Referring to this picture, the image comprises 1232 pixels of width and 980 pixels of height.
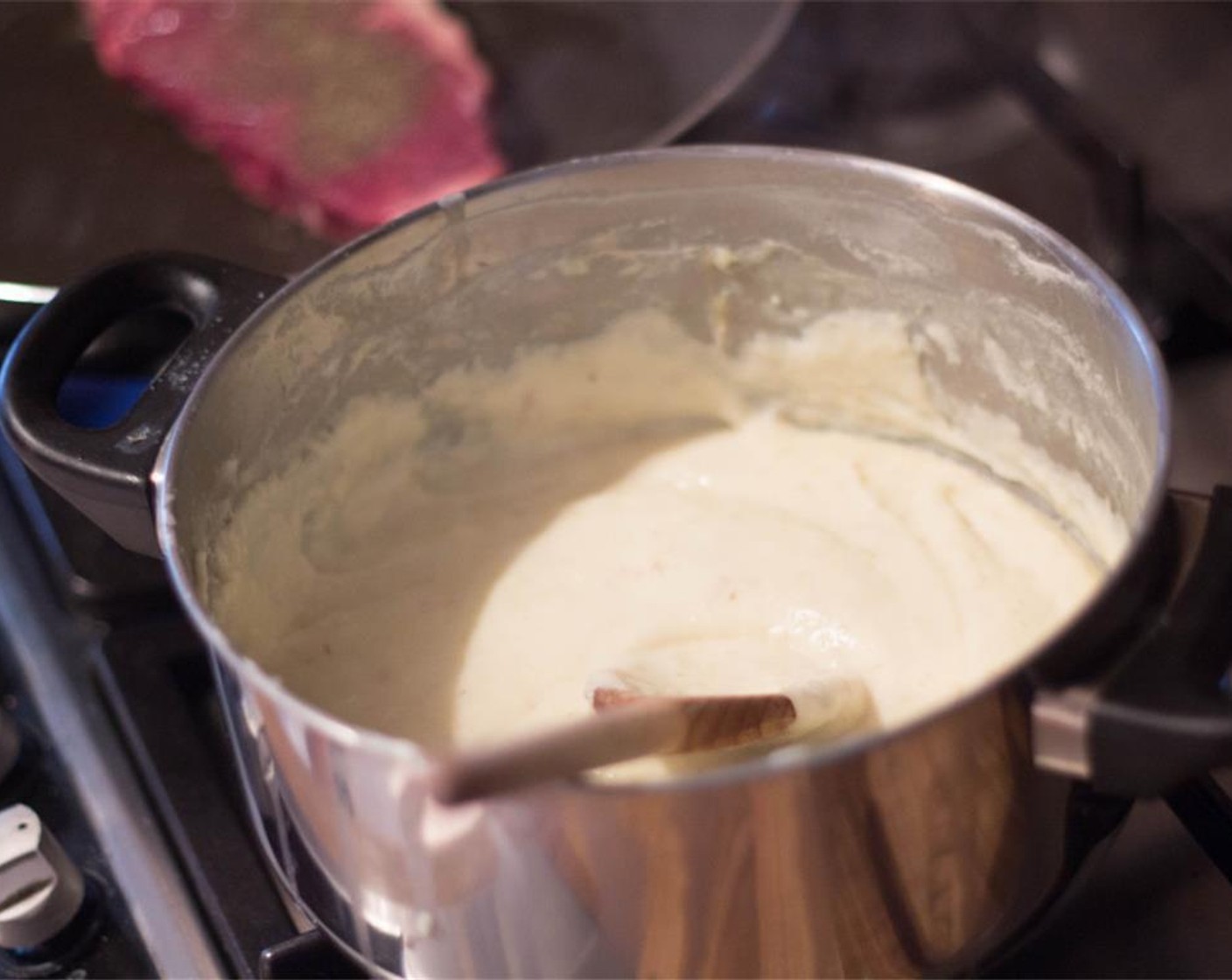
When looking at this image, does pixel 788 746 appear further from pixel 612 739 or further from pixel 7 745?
pixel 7 745

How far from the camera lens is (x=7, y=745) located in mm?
633

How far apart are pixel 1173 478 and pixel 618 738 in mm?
452

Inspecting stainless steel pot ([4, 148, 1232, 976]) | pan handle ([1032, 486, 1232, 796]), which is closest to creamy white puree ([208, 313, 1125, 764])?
stainless steel pot ([4, 148, 1232, 976])

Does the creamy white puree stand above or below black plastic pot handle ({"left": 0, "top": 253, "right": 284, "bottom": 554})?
below

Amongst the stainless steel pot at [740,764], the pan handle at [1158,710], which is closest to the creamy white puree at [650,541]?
the stainless steel pot at [740,764]

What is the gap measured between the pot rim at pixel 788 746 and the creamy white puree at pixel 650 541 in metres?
0.10

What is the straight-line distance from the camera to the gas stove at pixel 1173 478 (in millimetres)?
583

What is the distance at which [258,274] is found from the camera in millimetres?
630

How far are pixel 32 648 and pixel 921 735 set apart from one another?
500mm

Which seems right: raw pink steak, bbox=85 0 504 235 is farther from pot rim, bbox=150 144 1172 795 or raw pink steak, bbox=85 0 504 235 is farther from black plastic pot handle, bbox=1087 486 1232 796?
black plastic pot handle, bbox=1087 486 1232 796

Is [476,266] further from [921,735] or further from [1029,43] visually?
[1029,43]

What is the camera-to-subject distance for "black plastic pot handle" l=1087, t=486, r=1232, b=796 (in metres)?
0.41

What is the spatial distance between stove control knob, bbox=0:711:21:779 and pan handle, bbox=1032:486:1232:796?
46 cm

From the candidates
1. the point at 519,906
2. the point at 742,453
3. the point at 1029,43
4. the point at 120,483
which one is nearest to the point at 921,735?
the point at 519,906
